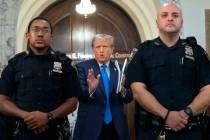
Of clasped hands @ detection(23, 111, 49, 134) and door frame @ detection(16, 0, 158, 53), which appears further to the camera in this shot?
door frame @ detection(16, 0, 158, 53)

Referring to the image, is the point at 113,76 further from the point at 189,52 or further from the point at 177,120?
the point at 177,120

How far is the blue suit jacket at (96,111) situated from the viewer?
3.13 metres

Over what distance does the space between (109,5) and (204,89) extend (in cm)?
257

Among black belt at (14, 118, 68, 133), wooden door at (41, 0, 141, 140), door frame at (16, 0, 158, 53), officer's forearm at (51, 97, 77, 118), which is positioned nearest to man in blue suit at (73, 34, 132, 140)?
officer's forearm at (51, 97, 77, 118)

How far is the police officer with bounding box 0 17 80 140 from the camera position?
8.59 feet

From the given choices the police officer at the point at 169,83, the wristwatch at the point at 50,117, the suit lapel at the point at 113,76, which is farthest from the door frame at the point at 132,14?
the wristwatch at the point at 50,117

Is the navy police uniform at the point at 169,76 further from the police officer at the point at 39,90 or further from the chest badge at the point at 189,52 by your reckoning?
the police officer at the point at 39,90

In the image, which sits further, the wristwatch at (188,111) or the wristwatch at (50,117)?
the wristwatch at (50,117)

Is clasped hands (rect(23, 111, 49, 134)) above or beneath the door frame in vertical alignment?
beneath

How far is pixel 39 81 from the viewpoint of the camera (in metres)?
2.67

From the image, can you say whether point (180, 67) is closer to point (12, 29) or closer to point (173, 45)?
point (173, 45)

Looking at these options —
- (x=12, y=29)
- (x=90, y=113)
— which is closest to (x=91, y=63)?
(x=90, y=113)

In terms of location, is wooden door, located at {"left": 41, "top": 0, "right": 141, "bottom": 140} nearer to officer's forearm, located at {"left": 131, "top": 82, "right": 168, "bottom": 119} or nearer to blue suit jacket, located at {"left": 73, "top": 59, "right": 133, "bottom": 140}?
blue suit jacket, located at {"left": 73, "top": 59, "right": 133, "bottom": 140}

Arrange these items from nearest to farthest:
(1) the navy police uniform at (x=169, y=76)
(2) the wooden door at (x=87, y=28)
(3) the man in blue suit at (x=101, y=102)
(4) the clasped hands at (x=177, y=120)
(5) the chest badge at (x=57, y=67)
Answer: (4) the clasped hands at (x=177, y=120) → (1) the navy police uniform at (x=169, y=76) → (5) the chest badge at (x=57, y=67) → (3) the man in blue suit at (x=101, y=102) → (2) the wooden door at (x=87, y=28)
